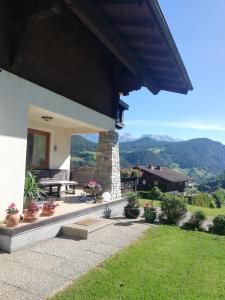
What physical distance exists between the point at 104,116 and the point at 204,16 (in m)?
4.79

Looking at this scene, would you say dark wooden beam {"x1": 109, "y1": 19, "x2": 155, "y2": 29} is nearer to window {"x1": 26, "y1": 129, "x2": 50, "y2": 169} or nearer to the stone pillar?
the stone pillar

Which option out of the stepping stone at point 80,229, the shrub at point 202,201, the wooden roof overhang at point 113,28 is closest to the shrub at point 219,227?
the stepping stone at point 80,229

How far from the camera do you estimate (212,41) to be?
11078 millimetres

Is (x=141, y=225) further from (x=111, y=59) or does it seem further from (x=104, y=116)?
(x=111, y=59)

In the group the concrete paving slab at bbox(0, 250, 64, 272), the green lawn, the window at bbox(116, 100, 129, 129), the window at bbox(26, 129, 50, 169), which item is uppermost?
the window at bbox(116, 100, 129, 129)

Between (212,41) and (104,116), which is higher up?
(212,41)

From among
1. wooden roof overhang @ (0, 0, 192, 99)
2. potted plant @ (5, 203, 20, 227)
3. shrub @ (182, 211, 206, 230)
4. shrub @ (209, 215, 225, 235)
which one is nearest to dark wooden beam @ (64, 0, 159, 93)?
wooden roof overhang @ (0, 0, 192, 99)

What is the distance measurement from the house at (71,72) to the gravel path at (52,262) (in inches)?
49.1

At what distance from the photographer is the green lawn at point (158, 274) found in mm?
4422

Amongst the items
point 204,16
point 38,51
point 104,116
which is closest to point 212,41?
point 204,16

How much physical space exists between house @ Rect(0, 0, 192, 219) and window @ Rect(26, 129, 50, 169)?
0.04m

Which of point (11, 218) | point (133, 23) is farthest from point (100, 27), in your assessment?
point (11, 218)

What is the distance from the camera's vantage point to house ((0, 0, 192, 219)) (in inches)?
261

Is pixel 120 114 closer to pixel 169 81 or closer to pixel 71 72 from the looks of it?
pixel 169 81
